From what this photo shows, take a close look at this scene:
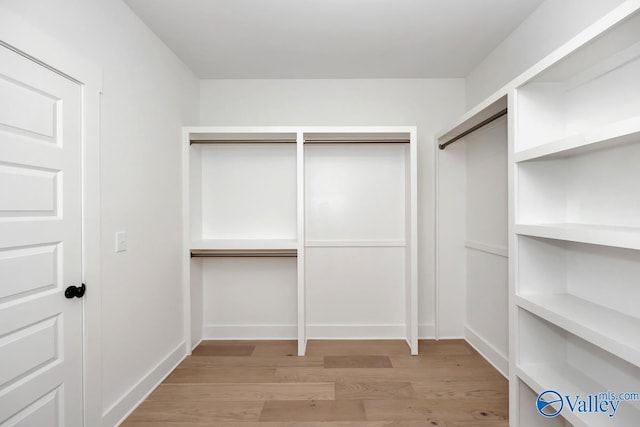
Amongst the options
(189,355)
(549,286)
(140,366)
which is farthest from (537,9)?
(189,355)

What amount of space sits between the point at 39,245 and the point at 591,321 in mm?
2371

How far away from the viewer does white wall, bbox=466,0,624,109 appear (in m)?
1.68

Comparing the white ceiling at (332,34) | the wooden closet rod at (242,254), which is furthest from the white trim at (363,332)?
the white ceiling at (332,34)

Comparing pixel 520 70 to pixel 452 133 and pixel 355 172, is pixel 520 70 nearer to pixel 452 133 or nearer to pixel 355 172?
pixel 452 133

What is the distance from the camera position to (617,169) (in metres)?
1.44

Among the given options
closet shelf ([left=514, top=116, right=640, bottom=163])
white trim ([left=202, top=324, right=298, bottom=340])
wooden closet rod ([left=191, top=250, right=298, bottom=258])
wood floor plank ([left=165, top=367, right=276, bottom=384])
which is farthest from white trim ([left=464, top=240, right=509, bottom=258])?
wood floor plank ([left=165, top=367, right=276, bottom=384])

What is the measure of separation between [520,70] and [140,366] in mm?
3259

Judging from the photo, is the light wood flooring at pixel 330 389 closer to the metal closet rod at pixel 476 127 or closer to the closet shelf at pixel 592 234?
the closet shelf at pixel 592 234

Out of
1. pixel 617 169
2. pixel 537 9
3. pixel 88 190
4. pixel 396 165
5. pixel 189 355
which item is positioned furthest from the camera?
pixel 396 165

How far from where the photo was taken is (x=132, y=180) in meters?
2.01

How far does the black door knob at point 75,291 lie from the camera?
150cm
